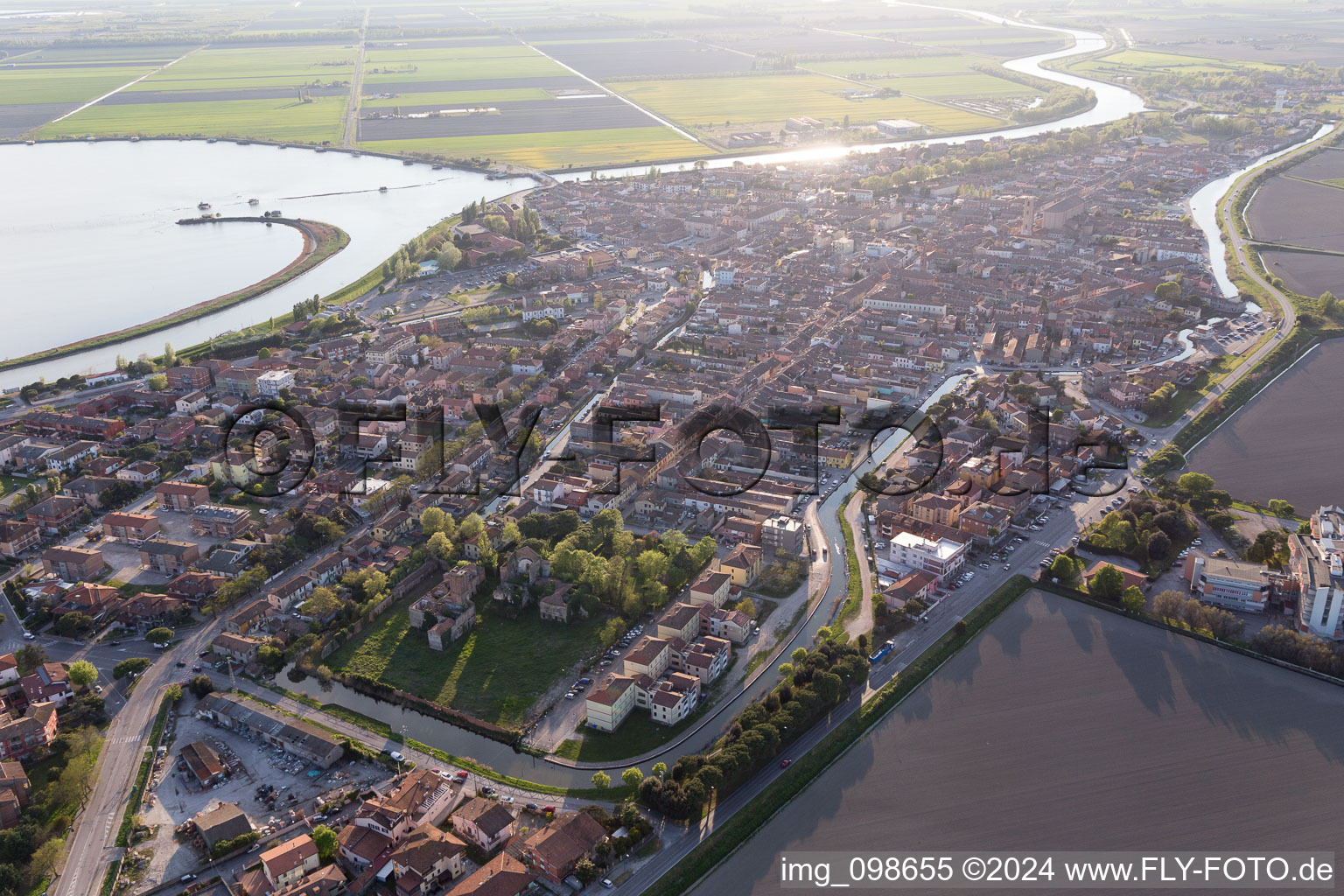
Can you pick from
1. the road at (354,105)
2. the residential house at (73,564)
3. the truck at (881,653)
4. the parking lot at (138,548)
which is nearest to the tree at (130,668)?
the parking lot at (138,548)

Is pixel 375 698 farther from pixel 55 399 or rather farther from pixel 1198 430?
pixel 1198 430

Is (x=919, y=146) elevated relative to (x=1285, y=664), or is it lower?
elevated

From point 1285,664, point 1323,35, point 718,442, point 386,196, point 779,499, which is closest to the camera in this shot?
point 1285,664

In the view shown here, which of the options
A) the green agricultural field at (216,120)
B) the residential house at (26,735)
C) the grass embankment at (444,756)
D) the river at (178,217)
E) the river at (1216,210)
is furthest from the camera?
the green agricultural field at (216,120)

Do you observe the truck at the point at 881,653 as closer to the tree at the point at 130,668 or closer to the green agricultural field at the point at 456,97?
the tree at the point at 130,668

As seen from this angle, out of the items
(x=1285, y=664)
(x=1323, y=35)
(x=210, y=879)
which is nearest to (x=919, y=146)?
(x=1285, y=664)

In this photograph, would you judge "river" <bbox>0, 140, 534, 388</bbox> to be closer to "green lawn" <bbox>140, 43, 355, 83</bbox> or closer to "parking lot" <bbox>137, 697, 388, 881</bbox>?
"parking lot" <bbox>137, 697, 388, 881</bbox>
